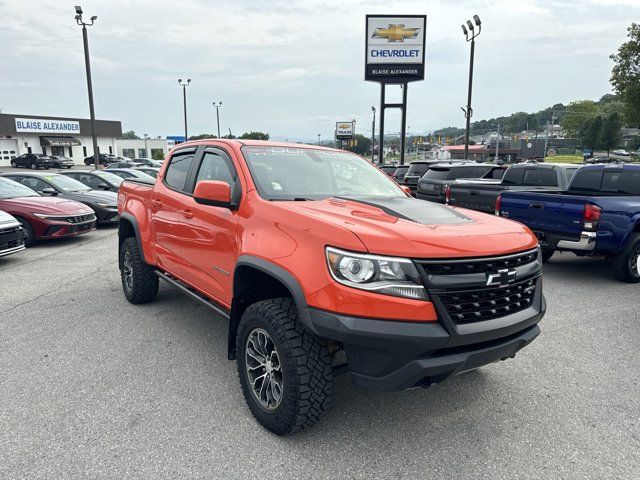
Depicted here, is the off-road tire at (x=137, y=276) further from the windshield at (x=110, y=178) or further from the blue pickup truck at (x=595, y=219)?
the windshield at (x=110, y=178)

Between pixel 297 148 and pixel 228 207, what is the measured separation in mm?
1077

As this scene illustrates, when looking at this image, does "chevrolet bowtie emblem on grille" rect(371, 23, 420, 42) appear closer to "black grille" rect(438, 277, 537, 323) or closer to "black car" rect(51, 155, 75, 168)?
"black grille" rect(438, 277, 537, 323)

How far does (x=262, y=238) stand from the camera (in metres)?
2.89

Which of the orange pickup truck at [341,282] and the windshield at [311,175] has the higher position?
the windshield at [311,175]

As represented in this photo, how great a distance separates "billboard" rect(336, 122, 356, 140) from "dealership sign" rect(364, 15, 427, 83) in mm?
28577

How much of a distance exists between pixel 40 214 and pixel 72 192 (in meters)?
2.86

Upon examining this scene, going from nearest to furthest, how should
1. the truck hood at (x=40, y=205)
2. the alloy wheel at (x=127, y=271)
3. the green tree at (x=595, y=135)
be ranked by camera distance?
the alloy wheel at (x=127, y=271) → the truck hood at (x=40, y=205) → the green tree at (x=595, y=135)

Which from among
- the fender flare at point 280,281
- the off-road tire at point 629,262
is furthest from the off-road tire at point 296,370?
the off-road tire at point 629,262

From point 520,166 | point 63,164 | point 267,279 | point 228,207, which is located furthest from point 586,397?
point 63,164

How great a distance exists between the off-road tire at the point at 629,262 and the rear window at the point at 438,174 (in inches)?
242

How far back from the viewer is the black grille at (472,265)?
2.33 metres

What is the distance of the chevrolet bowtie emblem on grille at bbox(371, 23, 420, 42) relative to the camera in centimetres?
2855

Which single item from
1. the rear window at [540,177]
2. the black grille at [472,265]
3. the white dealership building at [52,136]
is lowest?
the black grille at [472,265]

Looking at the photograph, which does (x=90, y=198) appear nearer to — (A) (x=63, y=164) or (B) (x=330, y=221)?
(B) (x=330, y=221)
